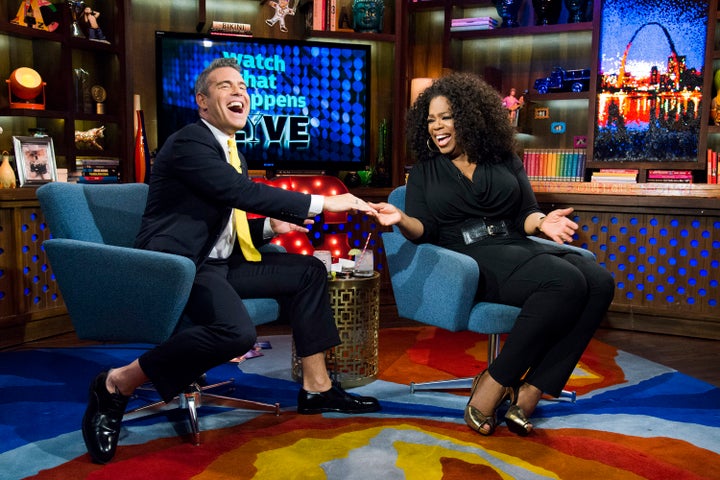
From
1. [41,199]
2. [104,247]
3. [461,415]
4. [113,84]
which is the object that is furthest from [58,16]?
[461,415]

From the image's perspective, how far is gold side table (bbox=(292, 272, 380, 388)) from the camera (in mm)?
2906

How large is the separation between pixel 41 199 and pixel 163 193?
434 mm

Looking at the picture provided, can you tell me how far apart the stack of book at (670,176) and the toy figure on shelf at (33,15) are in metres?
3.76

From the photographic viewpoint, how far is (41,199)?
241 centimetres

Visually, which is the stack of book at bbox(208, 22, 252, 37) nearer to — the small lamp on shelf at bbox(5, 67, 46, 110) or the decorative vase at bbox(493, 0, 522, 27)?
the small lamp on shelf at bbox(5, 67, 46, 110)

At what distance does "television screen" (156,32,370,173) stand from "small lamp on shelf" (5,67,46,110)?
0.70 m

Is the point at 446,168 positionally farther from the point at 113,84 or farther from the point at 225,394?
the point at 113,84

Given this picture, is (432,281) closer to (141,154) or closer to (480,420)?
(480,420)

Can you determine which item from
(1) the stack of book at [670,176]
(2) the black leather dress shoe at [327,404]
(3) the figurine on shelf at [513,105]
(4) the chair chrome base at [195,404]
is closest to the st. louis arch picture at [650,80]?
(1) the stack of book at [670,176]

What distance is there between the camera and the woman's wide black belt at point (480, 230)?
2.70 m

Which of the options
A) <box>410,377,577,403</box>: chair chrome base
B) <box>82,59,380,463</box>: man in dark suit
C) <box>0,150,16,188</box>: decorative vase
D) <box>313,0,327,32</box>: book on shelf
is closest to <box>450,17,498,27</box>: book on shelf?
<box>313,0,327,32</box>: book on shelf

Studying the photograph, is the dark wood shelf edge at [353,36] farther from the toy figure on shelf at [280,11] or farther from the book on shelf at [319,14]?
the toy figure on shelf at [280,11]

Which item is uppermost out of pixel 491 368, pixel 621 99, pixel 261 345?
pixel 621 99

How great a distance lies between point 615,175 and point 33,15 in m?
3.65
